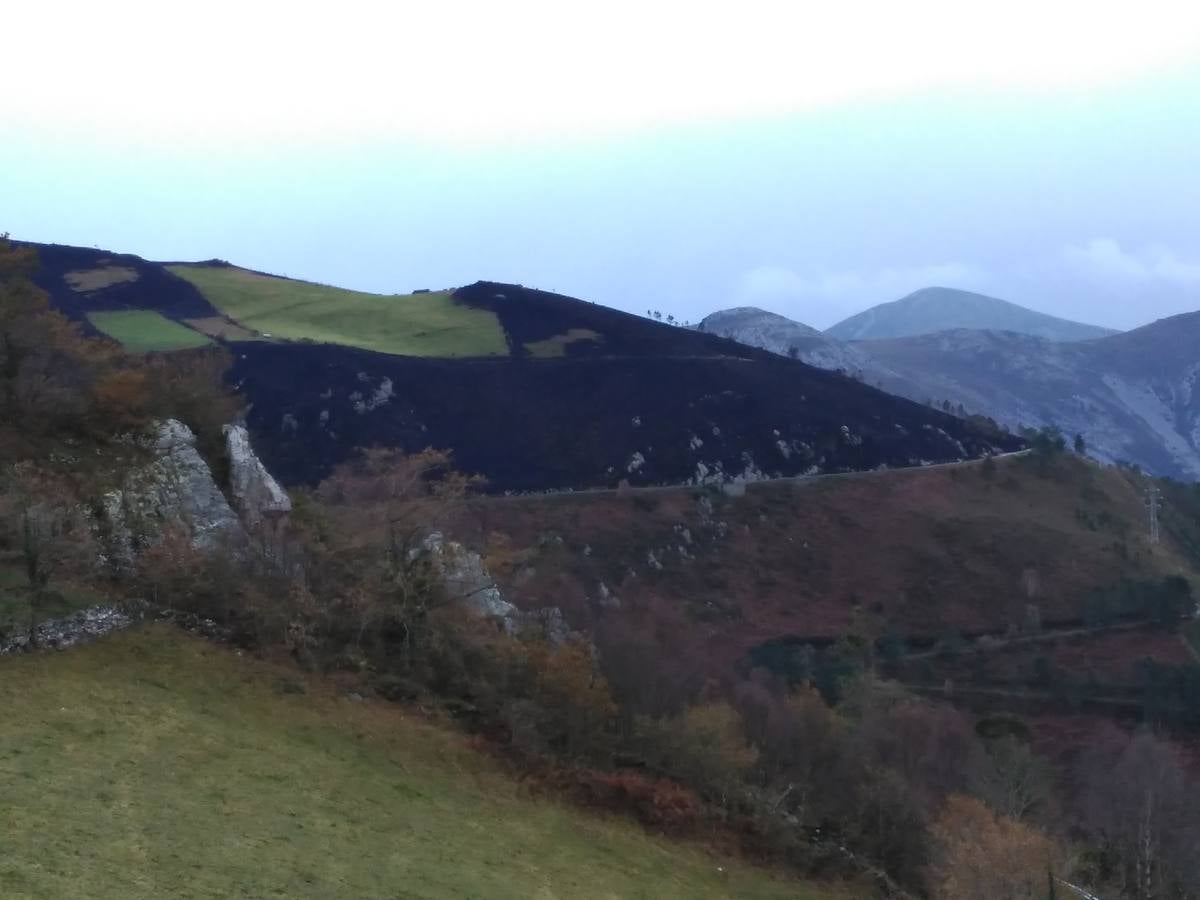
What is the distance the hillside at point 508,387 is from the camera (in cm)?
8450

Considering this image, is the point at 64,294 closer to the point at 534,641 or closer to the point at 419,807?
the point at 534,641

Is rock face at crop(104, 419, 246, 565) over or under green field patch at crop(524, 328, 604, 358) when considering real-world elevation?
under

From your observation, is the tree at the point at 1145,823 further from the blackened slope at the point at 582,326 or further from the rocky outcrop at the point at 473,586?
the blackened slope at the point at 582,326

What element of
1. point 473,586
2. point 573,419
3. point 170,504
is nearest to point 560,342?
point 573,419

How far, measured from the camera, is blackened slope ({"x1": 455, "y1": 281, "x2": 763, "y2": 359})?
109188 millimetres

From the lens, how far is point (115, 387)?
110 ft

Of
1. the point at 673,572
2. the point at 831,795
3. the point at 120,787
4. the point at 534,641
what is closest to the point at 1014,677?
the point at 673,572

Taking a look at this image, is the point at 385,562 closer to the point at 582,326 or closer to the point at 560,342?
the point at 560,342

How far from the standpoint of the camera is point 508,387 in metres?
95.9

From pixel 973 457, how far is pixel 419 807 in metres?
83.5

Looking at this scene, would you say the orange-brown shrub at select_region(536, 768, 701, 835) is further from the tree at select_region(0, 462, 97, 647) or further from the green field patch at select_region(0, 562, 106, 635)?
the tree at select_region(0, 462, 97, 647)

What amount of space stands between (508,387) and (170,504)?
210 ft

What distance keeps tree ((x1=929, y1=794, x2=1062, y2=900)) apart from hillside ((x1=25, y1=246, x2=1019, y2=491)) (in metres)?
54.7

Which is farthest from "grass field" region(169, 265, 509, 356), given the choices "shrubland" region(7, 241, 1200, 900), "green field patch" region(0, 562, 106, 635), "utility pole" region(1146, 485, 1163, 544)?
"green field patch" region(0, 562, 106, 635)
